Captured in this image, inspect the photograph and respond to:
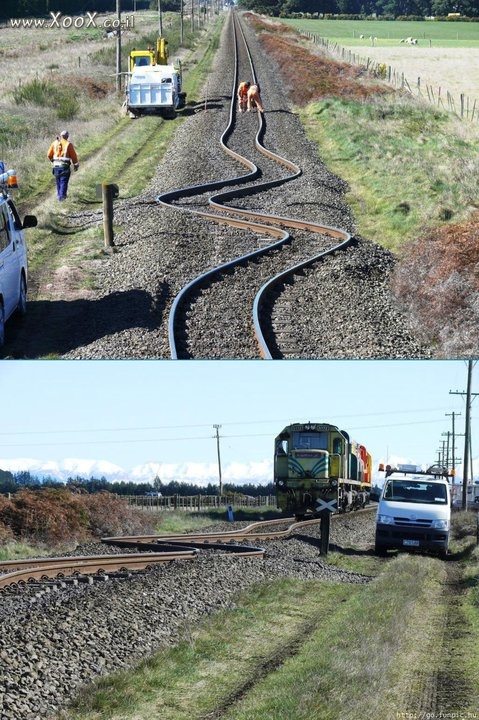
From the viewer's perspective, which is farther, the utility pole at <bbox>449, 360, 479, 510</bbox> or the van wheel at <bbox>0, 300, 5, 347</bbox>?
the utility pole at <bbox>449, 360, 479, 510</bbox>

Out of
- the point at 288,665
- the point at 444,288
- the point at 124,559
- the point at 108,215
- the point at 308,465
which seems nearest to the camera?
the point at 288,665

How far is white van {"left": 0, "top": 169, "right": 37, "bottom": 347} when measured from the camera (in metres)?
16.8

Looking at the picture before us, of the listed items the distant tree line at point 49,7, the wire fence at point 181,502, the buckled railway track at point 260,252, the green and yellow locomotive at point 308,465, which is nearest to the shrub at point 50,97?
the buckled railway track at point 260,252

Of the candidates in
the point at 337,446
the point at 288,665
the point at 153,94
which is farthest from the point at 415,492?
the point at 153,94

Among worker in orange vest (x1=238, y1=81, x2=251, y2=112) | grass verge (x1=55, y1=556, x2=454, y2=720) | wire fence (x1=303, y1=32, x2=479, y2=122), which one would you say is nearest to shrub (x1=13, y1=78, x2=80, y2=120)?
worker in orange vest (x1=238, y1=81, x2=251, y2=112)

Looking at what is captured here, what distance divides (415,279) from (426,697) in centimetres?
1310

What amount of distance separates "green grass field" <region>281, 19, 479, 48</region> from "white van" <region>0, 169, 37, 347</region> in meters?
110

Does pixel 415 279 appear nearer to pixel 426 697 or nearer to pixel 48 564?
pixel 48 564

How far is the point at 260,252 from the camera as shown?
72.8ft

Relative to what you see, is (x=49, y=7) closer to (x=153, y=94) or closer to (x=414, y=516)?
(x=153, y=94)

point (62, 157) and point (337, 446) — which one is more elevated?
point (62, 157)

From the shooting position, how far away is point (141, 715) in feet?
30.2

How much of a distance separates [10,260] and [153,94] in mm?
31044

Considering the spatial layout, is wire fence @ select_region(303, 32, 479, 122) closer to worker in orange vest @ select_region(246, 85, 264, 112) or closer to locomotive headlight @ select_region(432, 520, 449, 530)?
worker in orange vest @ select_region(246, 85, 264, 112)
